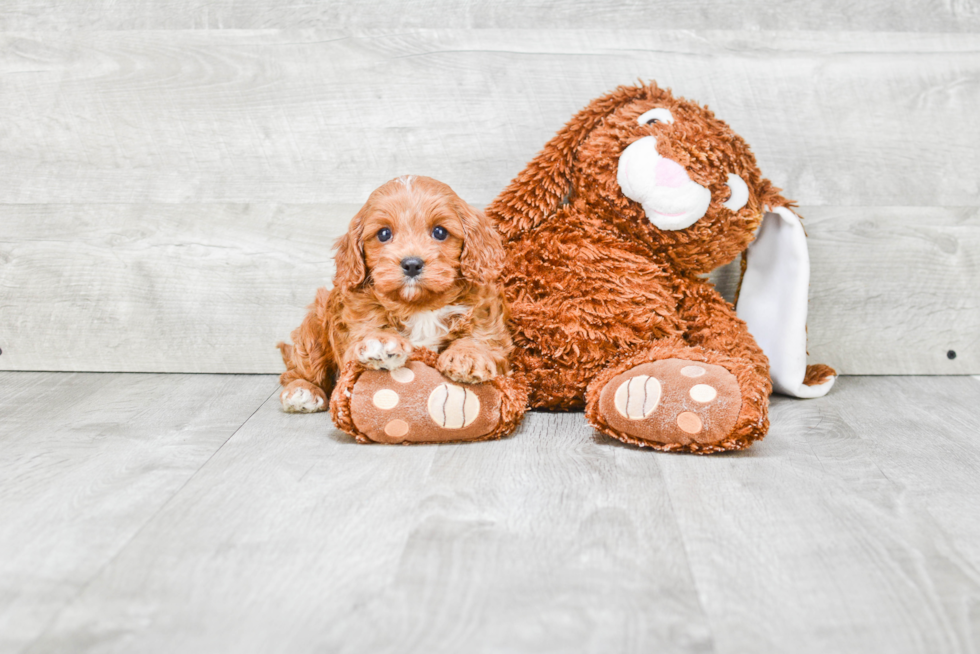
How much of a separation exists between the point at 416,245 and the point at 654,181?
0.52m

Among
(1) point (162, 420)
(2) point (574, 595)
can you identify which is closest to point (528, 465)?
(2) point (574, 595)

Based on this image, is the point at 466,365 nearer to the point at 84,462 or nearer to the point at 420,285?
the point at 420,285

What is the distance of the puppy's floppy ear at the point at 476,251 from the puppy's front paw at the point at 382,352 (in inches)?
7.4

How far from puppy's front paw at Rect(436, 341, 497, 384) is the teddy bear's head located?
382 millimetres

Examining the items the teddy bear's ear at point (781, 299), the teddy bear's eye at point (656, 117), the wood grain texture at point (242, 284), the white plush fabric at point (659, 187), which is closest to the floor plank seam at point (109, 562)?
the wood grain texture at point (242, 284)

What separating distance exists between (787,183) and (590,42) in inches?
24.1

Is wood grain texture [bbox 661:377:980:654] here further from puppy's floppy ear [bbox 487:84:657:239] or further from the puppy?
puppy's floppy ear [bbox 487:84:657:239]

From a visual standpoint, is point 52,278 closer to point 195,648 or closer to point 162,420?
point 162,420

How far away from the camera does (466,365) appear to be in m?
1.55

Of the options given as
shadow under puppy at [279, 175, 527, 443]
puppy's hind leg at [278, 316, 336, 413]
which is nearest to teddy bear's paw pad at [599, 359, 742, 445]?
shadow under puppy at [279, 175, 527, 443]

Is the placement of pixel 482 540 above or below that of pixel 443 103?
below

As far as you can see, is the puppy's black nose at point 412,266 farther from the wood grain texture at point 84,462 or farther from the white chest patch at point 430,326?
the wood grain texture at point 84,462

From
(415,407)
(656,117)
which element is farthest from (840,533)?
(656,117)

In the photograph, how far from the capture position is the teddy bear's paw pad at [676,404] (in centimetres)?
150
